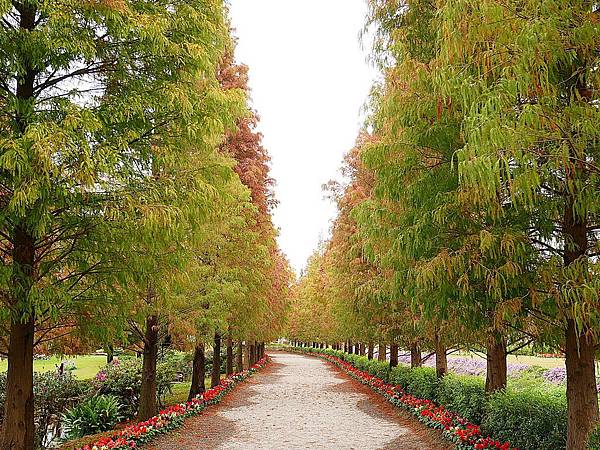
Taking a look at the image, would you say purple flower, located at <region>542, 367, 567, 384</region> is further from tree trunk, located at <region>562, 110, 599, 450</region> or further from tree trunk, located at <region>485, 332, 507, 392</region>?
tree trunk, located at <region>562, 110, 599, 450</region>

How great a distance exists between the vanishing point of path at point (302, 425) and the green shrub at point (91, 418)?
2295 mm

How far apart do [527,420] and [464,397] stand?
2.75m

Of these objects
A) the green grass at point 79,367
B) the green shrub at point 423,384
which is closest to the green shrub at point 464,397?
the green shrub at point 423,384

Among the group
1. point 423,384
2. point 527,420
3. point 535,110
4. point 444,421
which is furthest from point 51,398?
point 535,110

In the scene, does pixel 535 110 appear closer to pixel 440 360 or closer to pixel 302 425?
pixel 302 425

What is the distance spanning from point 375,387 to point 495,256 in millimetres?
14064

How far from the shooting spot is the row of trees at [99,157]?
5523mm

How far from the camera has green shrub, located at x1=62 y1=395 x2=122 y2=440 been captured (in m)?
12.8

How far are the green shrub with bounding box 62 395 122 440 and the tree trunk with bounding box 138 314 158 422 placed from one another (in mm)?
1672

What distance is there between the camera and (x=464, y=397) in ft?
32.3

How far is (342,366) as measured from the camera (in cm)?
3153

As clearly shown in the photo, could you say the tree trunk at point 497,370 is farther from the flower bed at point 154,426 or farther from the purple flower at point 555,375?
the purple flower at point 555,375

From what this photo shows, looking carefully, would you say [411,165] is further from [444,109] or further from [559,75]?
[559,75]

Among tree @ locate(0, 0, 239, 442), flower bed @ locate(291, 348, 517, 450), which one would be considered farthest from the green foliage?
tree @ locate(0, 0, 239, 442)
